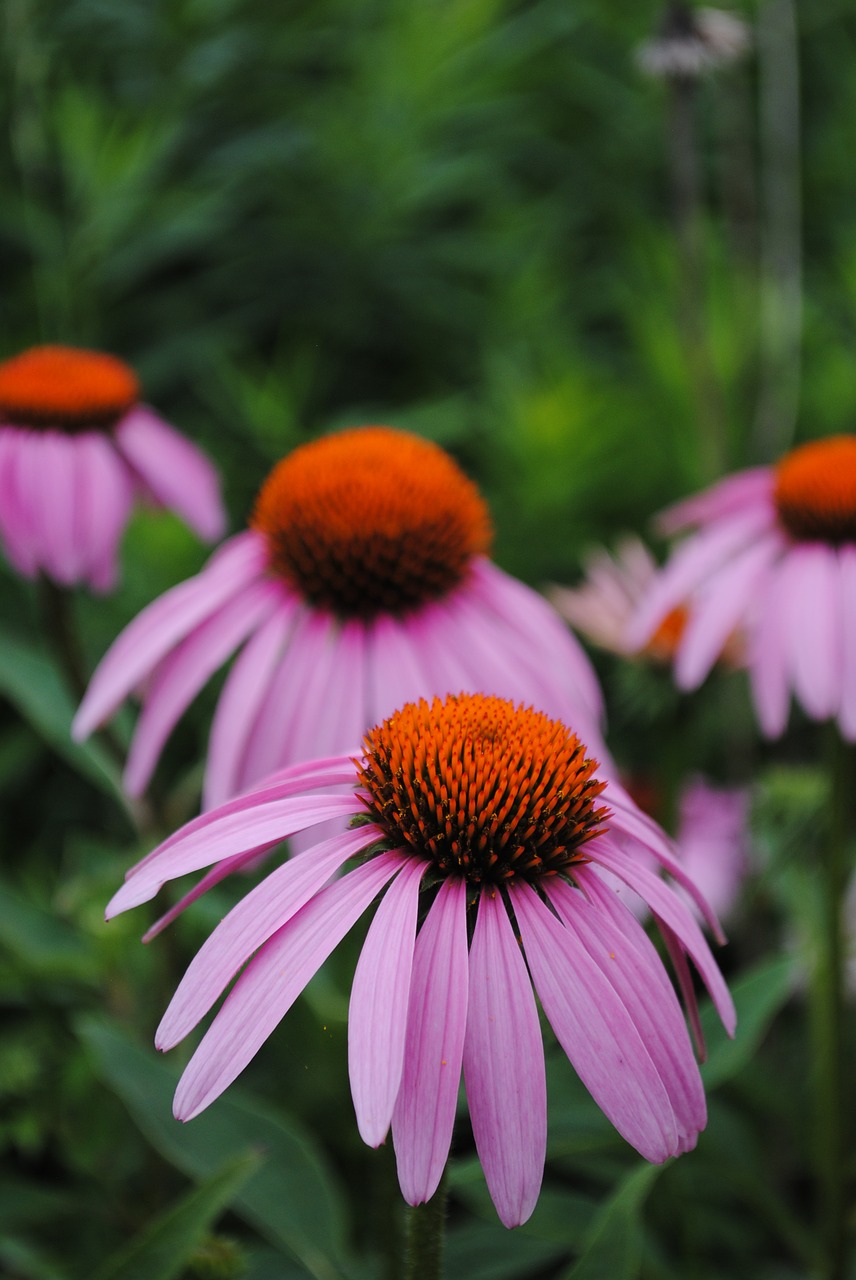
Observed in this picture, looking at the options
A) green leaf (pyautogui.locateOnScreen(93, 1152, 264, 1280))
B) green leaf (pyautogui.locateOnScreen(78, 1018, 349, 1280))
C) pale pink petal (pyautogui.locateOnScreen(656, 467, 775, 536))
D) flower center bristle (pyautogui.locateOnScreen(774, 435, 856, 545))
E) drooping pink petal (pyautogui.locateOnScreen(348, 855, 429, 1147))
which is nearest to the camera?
drooping pink petal (pyautogui.locateOnScreen(348, 855, 429, 1147))

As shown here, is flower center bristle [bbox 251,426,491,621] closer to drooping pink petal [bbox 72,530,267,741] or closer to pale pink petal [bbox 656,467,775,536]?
drooping pink petal [bbox 72,530,267,741]

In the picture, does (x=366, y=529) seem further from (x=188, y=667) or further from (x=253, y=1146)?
(x=253, y=1146)

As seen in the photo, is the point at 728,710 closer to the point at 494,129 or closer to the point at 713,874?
the point at 713,874

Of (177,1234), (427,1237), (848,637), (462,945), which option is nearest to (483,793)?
(462,945)

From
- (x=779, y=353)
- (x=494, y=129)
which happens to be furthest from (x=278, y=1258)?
(x=494, y=129)

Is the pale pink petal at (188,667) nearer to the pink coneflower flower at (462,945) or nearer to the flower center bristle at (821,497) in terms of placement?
the pink coneflower flower at (462,945)

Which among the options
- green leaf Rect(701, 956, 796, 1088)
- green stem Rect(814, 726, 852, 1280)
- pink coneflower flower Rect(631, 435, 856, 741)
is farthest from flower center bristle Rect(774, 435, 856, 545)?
green leaf Rect(701, 956, 796, 1088)

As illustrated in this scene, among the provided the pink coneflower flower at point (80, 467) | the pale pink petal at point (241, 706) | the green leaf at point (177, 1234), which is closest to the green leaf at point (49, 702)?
the pink coneflower flower at point (80, 467)
